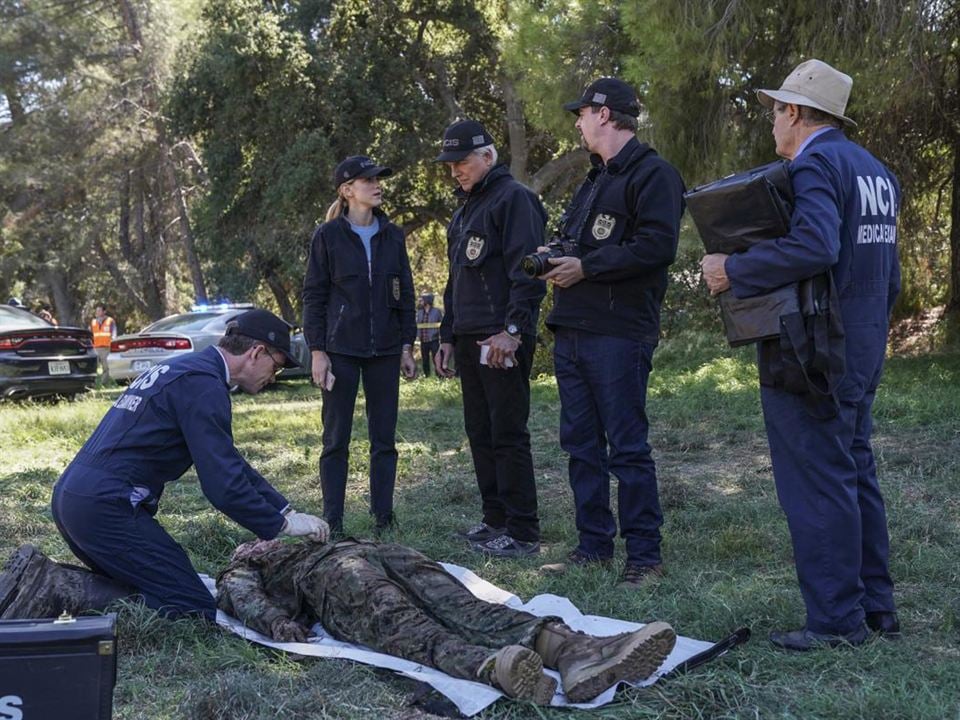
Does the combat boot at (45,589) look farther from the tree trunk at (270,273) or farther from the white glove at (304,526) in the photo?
the tree trunk at (270,273)

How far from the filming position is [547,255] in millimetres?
4762

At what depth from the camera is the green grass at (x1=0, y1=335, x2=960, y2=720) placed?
10.9 ft

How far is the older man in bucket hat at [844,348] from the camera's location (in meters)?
3.65

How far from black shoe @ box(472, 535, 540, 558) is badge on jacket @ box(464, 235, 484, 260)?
1474 millimetres

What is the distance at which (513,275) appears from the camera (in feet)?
17.2

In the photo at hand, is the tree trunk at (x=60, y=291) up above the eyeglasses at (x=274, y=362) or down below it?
above

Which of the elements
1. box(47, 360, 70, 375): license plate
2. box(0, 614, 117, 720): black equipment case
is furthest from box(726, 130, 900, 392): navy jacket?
box(47, 360, 70, 375): license plate

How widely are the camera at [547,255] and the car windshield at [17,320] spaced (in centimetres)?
1027

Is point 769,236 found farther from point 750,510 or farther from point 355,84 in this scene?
point 355,84

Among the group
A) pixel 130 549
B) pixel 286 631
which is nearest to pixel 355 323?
pixel 130 549

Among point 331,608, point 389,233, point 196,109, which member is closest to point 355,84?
point 196,109

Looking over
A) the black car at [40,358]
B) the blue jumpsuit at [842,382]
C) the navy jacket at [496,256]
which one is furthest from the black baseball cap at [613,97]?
the black car at [40,358]

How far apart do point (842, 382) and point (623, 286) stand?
129 cm

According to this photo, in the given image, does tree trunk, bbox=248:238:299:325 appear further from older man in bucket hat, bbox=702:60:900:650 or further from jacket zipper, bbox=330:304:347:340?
older man in bucket hat, bbox=702:60:900:650
